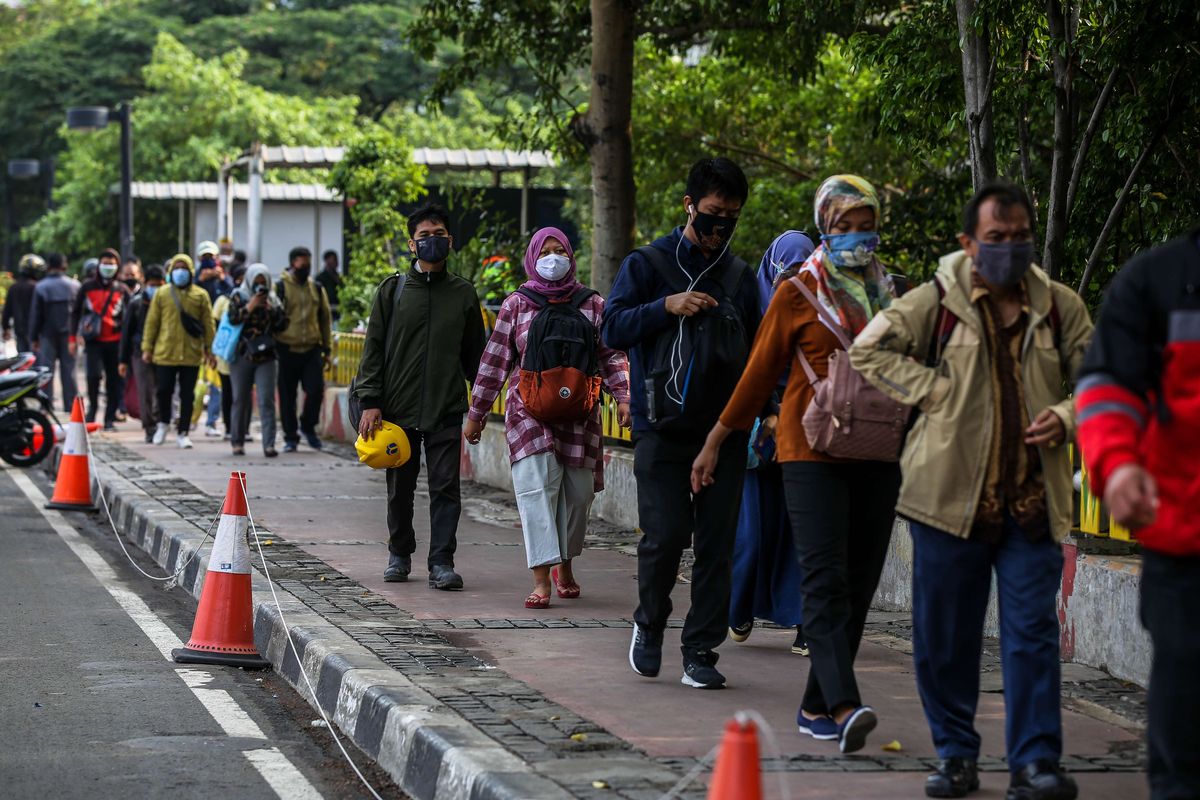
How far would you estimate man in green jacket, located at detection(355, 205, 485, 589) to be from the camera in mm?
8875

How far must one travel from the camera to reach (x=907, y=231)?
14211 millimetres

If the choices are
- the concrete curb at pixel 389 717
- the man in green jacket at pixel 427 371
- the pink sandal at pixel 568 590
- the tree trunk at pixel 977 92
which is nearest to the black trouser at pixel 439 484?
the man in green jacket at pixel 427 371

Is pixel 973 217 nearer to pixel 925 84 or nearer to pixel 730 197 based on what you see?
pixel 730 197

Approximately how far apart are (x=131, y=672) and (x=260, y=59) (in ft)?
164

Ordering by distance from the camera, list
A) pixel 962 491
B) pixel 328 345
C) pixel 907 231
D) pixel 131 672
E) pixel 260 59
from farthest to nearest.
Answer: pixel 260 59, pixel 328 345, pixel 907 231, pixel 131 672, pixel 962 491

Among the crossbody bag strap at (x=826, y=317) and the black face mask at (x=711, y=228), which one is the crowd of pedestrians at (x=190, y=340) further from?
the crossbody bag strap at (x=826, y=317)

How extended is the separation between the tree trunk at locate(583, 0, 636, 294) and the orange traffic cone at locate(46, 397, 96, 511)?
3970mm

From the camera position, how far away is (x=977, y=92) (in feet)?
30.4

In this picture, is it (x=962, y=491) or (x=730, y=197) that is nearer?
(x=962, y=491)

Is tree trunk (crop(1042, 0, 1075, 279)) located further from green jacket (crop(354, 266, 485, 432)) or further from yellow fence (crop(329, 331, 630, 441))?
yellow fence (crop(329, 331, 630, 441))

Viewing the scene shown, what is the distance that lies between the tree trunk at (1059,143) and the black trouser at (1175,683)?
556cm

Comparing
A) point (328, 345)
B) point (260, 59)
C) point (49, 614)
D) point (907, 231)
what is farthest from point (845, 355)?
point (260, 59)

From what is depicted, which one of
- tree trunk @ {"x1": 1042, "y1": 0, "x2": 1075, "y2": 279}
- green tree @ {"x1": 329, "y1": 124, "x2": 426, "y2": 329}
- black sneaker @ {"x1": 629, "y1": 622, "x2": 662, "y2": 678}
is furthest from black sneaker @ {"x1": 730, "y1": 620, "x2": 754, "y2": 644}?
green tree @ {"x1": 329, "y1": 124, "x2": 426, "y2": 329}

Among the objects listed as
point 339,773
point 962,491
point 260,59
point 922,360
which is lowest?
point 339,773
